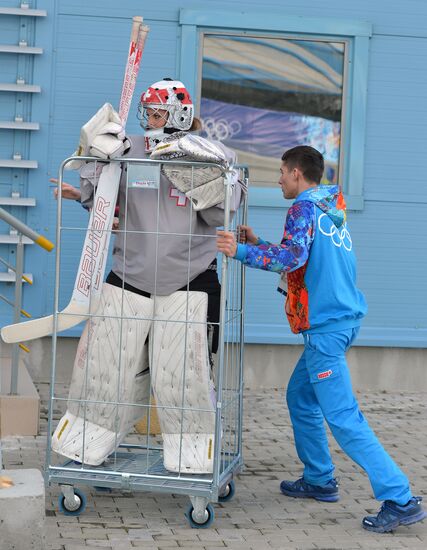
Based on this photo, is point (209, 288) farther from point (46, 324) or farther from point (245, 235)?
point (46, 324)

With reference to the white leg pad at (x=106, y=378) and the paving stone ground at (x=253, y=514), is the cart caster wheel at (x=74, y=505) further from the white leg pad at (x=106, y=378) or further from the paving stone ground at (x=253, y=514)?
the white leg pad at (x=106, y=378)

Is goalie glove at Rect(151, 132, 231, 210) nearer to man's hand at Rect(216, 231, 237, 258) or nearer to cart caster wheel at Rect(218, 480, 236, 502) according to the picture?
man's hand at Rect(216, 231, 237, 258)

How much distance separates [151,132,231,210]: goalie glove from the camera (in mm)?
5105

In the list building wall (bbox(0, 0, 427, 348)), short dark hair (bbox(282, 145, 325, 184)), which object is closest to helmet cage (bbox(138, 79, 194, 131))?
short dark hair (bbox(282, 145, 325, 184))

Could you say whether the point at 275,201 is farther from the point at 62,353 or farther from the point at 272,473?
the point at 272,473

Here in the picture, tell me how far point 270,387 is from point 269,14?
114 inches

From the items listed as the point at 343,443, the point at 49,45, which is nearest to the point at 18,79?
the point at 49,45

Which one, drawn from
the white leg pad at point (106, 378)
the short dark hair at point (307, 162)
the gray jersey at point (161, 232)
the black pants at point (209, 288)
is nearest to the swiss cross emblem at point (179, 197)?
the gray jersey at point (161, 232)

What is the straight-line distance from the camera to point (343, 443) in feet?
17.5

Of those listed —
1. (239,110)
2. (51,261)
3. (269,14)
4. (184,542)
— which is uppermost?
(269,14)

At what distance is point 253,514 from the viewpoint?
18.2ft

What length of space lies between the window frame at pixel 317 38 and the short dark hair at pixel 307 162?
323cm

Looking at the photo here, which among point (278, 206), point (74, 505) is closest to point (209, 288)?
point (74, 505)

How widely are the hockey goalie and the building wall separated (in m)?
3.14
